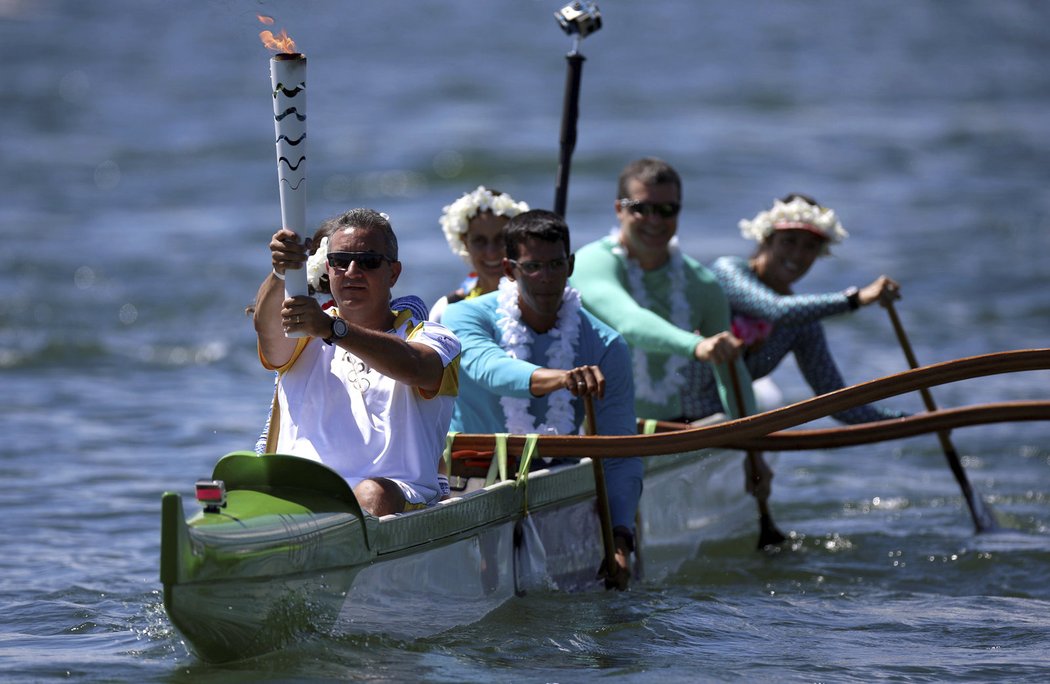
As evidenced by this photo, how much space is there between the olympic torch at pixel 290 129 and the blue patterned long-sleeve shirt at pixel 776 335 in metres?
3.66

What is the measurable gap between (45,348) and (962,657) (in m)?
9.57

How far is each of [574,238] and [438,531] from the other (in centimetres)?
1143

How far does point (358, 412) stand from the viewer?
4980mm

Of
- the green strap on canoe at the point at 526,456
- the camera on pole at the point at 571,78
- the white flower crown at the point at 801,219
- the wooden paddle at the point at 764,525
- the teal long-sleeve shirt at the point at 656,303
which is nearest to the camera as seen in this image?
the green strap on canoe at the point at 526,456

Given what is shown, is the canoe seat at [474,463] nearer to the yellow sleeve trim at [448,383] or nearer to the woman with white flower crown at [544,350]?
the woman with white flower crown at [544,350]

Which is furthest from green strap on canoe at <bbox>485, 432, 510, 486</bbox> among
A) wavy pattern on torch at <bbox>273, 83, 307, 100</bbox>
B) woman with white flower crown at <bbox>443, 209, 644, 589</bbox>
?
wavy pattern on torch at <bbox>273, 83, 307, 100</bbox>

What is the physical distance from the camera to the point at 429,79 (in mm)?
25406

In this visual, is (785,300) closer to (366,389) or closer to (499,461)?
(499,461)

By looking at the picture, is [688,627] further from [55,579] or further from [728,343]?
[55,579]

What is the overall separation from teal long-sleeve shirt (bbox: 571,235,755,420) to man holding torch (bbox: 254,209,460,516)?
198cm

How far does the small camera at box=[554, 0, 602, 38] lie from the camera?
8.08m

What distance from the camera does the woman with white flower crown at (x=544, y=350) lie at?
231 inches

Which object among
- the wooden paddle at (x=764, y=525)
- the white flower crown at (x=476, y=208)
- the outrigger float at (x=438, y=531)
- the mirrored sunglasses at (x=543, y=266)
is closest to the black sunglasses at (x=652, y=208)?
the white flower crown at (x=476, y=208)

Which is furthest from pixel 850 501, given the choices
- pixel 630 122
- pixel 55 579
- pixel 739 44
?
pixel 739 44
